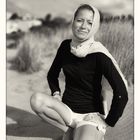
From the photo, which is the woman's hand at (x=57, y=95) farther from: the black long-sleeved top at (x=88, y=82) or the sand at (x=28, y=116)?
the sand at (x=28, y=116)

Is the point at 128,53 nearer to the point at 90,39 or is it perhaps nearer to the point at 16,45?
the point at 90,39

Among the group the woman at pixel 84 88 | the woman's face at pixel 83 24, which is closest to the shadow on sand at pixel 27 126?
the woman at pixel 84 88

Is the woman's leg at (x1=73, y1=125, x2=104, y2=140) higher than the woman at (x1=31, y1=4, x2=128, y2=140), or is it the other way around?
the woman at (x1=31, y1=4, x2=128, y2=140)

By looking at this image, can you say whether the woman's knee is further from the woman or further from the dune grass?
the dune grass

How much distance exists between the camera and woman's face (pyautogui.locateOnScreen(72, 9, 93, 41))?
63.6 inches

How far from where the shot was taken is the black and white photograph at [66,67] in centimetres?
162

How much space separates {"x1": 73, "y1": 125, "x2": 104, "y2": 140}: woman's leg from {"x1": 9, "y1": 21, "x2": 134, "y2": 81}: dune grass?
43cm

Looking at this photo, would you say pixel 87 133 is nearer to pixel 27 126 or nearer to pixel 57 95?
pixel 57 95

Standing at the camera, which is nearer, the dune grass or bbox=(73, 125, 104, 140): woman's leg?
bbox=(73, 125, 104, 140): woman's leg

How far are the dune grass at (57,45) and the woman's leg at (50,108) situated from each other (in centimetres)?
35

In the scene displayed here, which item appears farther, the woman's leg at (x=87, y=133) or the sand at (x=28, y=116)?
the sand at (x=28, y=116)

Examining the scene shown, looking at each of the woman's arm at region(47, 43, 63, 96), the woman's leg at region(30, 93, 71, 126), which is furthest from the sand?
the woman's leg at region(30, 93, 71, 126)
